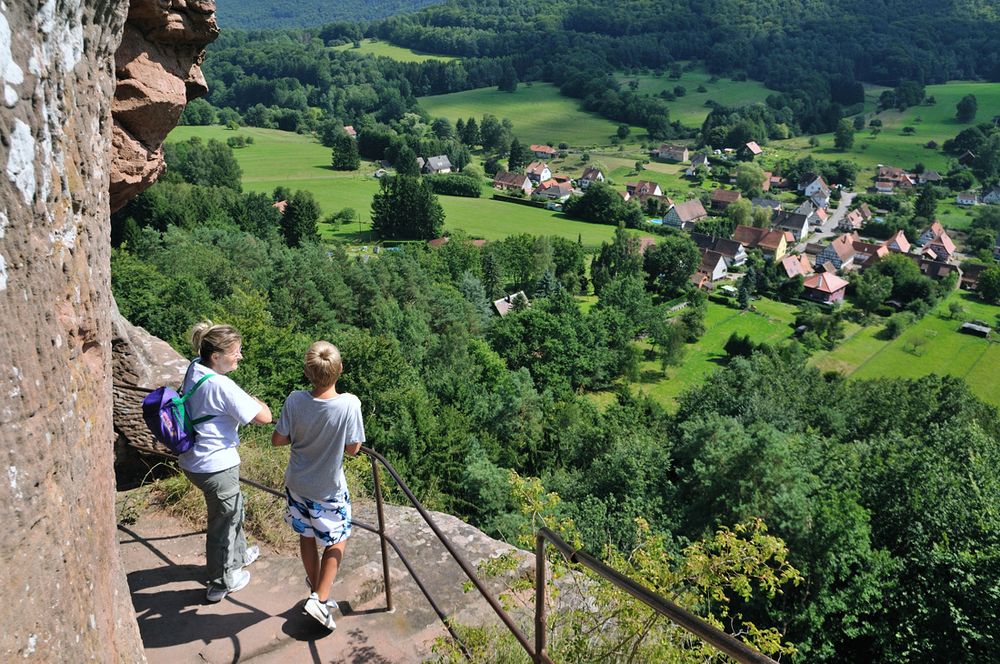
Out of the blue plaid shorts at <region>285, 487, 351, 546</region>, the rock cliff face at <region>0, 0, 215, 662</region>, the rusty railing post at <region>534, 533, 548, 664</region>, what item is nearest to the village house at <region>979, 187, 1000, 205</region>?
the blue plaid shorts at <region>285, 487, 351, 546</region>

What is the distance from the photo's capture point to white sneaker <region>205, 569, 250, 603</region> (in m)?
5.67

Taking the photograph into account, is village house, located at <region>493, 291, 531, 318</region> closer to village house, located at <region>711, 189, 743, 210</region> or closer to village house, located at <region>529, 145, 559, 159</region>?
village house, located at <region>711, 189, 743, 210</region>

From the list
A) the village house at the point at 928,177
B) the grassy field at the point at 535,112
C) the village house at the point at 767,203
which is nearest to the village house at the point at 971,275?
the village house at the point at 767,203

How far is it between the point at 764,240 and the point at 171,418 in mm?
87396

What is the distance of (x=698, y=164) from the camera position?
4857 inches

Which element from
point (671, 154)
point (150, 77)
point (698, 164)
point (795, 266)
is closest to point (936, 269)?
point (795, 266)

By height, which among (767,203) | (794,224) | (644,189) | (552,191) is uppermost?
(644,189)

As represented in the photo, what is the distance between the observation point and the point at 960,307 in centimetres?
6575

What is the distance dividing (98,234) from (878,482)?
2037 centimetres

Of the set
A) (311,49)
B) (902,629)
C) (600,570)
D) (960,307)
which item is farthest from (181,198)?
(311,49)

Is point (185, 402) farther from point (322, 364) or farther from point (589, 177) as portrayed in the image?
point (589, 177)

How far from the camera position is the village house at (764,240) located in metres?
82.7

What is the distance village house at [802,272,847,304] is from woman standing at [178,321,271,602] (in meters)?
70.8

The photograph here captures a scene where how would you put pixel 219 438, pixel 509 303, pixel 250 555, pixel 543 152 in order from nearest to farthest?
pixel 219 438, pixel 250 555, pixel 509 303, pixel 543 152
